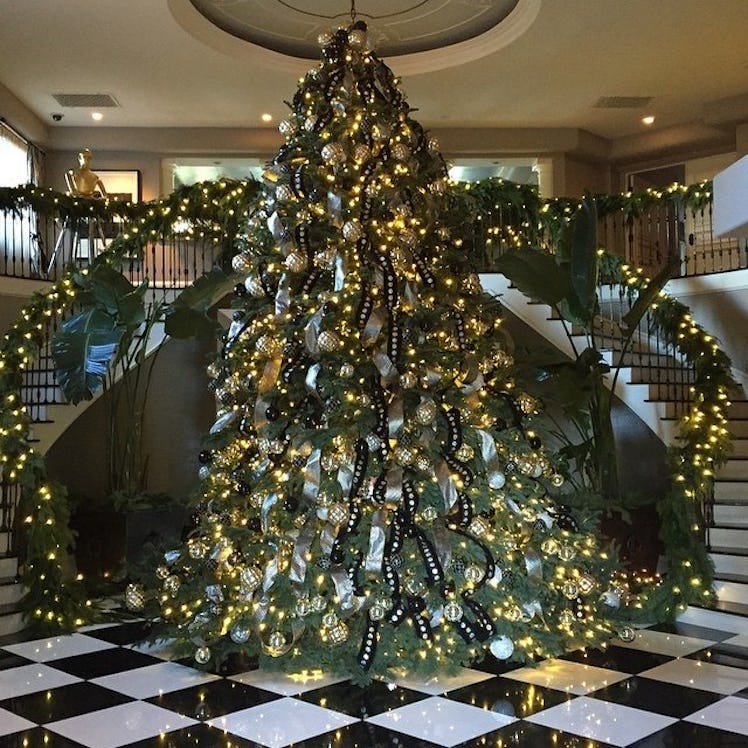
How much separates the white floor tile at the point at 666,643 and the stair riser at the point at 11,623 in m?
3.08

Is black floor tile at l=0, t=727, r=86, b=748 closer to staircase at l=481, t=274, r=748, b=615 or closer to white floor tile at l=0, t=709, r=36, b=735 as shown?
white floor tile at l=0, t=709, r=36, b=735

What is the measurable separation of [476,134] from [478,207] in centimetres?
510

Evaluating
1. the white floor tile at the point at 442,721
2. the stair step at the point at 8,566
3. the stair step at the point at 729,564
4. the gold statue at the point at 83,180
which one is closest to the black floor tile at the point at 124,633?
the stair step at the point at 8,566

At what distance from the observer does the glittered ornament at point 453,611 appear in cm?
368

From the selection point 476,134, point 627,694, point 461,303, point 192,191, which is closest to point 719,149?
point 476,134

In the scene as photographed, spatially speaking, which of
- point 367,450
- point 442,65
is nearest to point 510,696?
point 367,450

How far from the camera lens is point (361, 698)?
3553mm

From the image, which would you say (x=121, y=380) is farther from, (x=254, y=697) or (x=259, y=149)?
(x=259, y=149)

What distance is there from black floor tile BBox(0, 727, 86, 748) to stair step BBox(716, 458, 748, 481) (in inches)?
180

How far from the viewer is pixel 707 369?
568 centimetres

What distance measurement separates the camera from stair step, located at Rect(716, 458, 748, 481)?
6.15 metres

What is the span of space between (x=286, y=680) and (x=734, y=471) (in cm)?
377

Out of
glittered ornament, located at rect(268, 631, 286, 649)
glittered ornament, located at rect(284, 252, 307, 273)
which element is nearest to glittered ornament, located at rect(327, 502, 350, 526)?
glittered ornament, located at rect(268, 631, 286, 649)

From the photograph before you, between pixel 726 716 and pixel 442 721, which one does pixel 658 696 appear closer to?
pixel 726 716
